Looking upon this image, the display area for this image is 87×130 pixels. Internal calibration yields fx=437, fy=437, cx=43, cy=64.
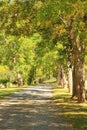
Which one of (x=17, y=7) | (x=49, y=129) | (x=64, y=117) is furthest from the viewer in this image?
(x=17, y=7)

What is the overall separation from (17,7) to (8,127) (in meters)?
15.0

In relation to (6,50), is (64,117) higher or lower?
lower

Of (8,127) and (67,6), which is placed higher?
(67,6)

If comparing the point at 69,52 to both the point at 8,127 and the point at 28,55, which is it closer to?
the point at 8,127

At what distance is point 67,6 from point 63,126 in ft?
17.7

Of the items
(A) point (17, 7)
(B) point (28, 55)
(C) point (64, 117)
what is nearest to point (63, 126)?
(C) point (64, 117)

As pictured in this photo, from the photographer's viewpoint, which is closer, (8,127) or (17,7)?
(8,127)

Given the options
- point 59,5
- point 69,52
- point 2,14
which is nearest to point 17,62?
point 69,52

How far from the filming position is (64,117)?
2380cm

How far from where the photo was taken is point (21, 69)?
305 ft

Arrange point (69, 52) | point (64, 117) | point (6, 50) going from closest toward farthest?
point (64, 117)
point (69, 52)
point (6, 50)

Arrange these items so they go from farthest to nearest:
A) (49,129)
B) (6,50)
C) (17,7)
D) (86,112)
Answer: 1. (6,50)
2. (17,7)
3. (86,112)
4. (49,129)

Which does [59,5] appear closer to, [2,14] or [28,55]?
[2,14]

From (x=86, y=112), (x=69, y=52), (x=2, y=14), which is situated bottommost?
(x=86, y=112)
